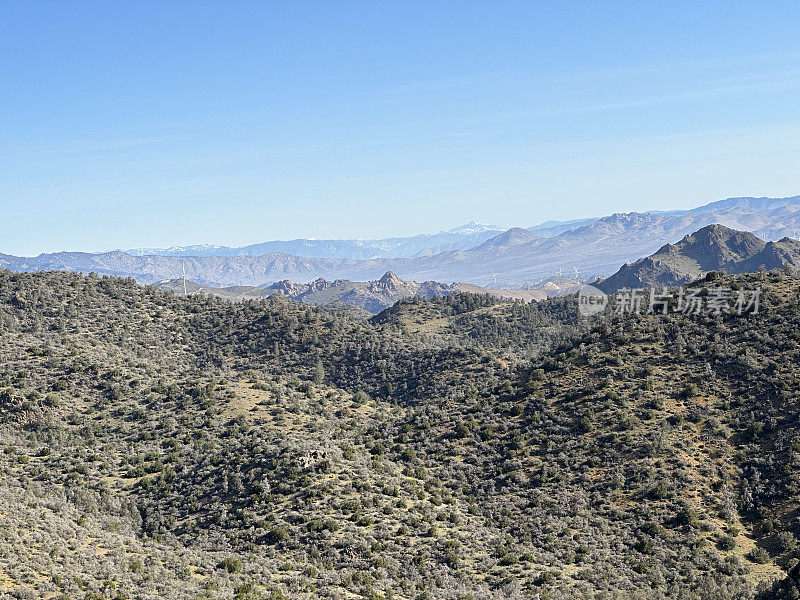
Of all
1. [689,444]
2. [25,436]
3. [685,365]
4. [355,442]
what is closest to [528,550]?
[689,444]

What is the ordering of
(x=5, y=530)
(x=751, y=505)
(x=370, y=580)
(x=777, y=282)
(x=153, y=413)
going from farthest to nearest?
(x=777, y=282) < (x=153, y=413) < (x=751, y=505) < (x=370, y=580) < (x=5, y=530)

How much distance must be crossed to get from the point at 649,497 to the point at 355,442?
2809cm

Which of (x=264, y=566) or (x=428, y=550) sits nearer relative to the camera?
(x=264, y=566)

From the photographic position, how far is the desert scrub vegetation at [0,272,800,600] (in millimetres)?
37750

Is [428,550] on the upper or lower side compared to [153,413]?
lower

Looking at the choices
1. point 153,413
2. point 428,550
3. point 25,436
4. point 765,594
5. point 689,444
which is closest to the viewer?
point 765,594

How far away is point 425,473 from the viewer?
2201 inches

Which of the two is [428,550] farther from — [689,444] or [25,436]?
[25,436]

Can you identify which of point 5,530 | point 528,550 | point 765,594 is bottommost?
point 528,550

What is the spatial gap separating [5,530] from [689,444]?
50193mm

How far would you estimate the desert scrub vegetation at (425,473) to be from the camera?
3775cm

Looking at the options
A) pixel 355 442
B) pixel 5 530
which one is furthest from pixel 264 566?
pixel 355 442

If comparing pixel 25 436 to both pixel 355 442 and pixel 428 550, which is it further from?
pixel 428 550

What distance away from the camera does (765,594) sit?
3084 centimetres
